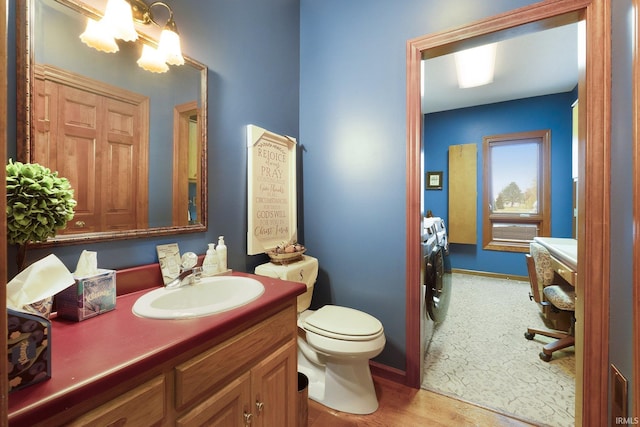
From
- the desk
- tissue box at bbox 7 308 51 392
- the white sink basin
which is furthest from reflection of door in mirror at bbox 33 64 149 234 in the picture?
the desk

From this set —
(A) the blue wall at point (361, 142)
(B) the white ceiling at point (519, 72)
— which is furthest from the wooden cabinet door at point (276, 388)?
(B) the white ceiling at point (519, 72)

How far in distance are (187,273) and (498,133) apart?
474cm

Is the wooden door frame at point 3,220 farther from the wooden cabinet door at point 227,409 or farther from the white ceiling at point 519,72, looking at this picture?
the white ceiling at point 519,72

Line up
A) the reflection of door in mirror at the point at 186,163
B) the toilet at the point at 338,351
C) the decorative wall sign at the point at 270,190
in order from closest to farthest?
the reflection of door in mirror at the point at 186,163
the toilet at the point at 338,351
the decorative wall sign at the point at 270,190

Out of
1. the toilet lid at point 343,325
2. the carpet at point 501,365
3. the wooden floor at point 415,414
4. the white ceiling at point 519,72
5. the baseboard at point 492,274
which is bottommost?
the wooden floor at point 415,414

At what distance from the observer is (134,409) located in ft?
1.97

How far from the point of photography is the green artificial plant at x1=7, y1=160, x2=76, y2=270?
27.1 inches

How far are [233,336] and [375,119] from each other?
62.6 inches

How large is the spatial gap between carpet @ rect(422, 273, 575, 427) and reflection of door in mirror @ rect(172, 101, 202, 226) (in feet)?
5.99

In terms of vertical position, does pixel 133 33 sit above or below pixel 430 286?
above

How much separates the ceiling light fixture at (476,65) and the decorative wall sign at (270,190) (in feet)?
6.56

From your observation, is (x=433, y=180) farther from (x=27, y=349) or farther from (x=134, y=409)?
(x=27, y=349)

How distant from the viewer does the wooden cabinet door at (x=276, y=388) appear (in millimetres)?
935

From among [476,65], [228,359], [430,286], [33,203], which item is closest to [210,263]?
[228,359]
